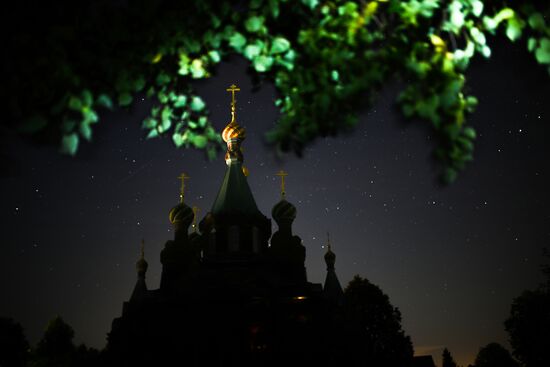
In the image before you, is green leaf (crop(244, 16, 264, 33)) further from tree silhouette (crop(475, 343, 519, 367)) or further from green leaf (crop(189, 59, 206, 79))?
tree silhouette (crop(475, 343, 519, 367))

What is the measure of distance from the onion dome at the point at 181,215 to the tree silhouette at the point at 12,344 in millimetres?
29503

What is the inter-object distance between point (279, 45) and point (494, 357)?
77.2 m

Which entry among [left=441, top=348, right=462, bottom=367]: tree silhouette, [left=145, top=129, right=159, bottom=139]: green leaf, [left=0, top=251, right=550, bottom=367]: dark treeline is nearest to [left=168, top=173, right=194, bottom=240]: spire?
[left=0, top=251, right=550, bottom=367]: dark treeline

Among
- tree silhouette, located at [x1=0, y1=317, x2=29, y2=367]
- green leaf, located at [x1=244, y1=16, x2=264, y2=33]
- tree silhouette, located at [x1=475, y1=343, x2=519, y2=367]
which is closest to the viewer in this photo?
green leaf, located at [x1=244, y1=16, x2=264, y2=33]

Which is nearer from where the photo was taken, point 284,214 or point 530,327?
point 284,214

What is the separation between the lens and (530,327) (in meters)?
40.8

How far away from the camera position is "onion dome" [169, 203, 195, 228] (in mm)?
36375

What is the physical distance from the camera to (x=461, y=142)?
488 centimetres

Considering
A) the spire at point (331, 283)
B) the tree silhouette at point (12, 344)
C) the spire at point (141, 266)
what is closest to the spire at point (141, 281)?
the spire at point (141, 266)

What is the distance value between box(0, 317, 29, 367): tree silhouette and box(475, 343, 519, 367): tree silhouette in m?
54.3

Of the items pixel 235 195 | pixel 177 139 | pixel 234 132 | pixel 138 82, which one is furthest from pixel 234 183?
pixel 138 82

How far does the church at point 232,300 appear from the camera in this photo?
27578 mm

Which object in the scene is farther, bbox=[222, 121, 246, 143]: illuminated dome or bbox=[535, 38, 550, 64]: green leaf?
bbox=[222, 121, 246, 143]: illuminated dome

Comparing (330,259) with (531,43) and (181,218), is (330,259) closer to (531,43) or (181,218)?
(181,218)
